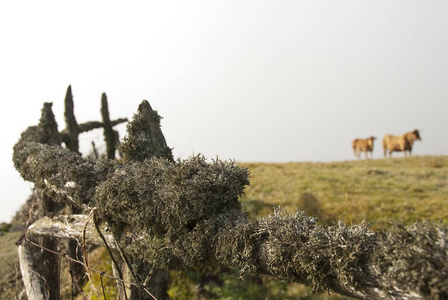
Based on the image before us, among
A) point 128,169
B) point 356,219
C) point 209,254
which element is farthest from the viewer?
point 356,219

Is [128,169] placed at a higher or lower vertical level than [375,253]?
higher

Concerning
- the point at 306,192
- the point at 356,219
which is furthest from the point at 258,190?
the point at 356,219

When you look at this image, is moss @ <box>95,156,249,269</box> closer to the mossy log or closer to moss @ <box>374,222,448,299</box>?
the mossy log

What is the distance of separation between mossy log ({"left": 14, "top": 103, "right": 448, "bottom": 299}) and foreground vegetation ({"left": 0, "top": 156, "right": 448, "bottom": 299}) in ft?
14.0

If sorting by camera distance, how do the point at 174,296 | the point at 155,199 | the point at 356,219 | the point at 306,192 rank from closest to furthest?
the point at 155,199, the point at 174,296, the point at 356,219, the point at 306,192

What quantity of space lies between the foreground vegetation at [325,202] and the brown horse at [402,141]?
1583 centimetres

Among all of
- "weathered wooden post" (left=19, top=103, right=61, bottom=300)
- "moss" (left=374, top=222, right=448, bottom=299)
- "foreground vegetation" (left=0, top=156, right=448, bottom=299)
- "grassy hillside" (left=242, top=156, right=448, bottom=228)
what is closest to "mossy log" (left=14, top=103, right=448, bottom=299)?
"moss" (left=374, top=222, right=448, bottom=299)

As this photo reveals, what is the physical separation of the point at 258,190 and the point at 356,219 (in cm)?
395

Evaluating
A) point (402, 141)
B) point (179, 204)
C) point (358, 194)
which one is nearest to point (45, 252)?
point (179, 204)

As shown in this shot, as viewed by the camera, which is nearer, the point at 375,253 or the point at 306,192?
the point at 375,253

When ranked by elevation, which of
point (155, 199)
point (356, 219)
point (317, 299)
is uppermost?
point (155, 199)

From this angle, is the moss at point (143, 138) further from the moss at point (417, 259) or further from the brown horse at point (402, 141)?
the brown horse at point (402, 141)

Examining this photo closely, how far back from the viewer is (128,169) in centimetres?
334

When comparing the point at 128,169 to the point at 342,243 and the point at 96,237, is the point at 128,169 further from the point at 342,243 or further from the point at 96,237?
the point at 342,243
